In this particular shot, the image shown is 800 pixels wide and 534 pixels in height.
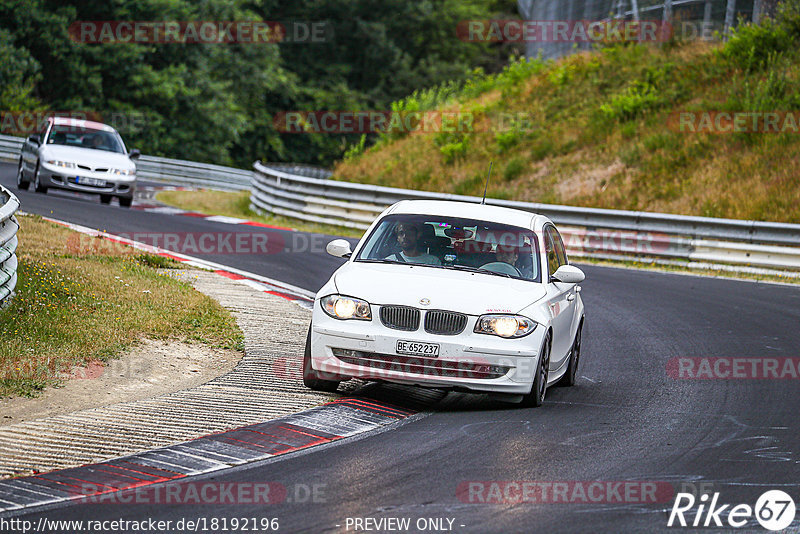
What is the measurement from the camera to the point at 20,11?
4238 centimetres

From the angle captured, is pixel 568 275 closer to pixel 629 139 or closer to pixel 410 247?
pixel 410 247

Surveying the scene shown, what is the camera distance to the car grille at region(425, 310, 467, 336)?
28.7 feet

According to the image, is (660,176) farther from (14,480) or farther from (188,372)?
(14,480)

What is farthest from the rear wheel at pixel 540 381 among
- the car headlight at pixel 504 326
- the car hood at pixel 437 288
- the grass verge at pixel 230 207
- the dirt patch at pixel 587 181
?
the dirt patch at pixel 587 181

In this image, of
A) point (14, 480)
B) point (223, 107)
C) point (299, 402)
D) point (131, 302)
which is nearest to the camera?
point (14, 480)

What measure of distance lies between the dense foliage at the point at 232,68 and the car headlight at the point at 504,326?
24.6m

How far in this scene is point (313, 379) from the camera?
29.8ft

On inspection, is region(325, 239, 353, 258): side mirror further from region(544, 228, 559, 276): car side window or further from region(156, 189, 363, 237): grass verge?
region(156, 189, 363, 237): grass verge

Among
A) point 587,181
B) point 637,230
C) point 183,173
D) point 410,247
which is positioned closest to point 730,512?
point 410,247

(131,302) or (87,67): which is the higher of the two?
(87,67)

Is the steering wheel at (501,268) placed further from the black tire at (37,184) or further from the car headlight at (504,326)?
the black tire at (37,184)

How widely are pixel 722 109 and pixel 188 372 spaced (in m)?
22.1

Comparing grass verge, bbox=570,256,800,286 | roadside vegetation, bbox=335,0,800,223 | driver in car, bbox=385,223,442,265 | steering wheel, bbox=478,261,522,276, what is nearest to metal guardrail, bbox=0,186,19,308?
driver in car, bbox=385,223,442,265

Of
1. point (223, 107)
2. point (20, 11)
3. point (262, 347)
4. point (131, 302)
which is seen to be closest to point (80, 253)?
point (131, 302)
